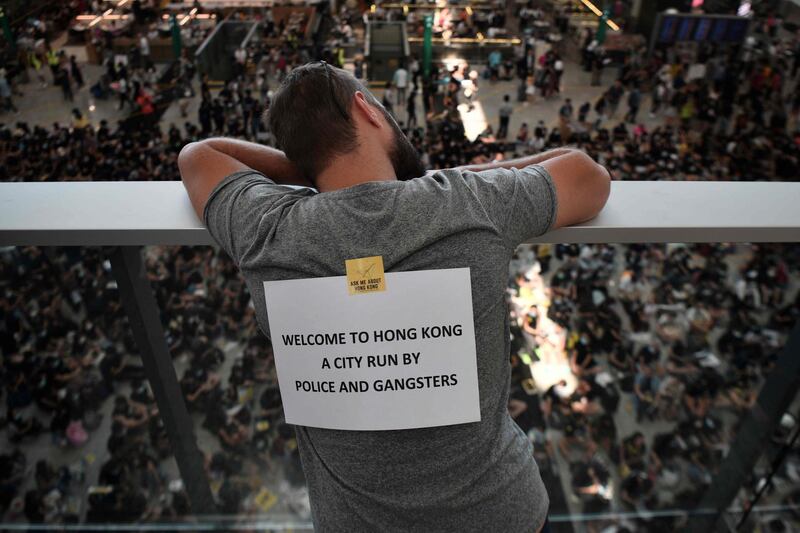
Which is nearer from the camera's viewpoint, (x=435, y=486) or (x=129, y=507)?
(x=435, y=486)

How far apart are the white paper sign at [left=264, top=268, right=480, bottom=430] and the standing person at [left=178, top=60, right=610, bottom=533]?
2 cm

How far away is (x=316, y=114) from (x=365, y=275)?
12.7 inches

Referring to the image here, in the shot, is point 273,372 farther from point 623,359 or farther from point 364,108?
point 623,359

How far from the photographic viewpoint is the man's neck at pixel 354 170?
1.07 m

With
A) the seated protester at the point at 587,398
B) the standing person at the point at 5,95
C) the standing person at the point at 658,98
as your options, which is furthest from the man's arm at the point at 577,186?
the standing person at the point at 5,95

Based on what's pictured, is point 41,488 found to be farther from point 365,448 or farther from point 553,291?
point 553,291

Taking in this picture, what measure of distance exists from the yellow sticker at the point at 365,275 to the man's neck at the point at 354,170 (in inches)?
7.3

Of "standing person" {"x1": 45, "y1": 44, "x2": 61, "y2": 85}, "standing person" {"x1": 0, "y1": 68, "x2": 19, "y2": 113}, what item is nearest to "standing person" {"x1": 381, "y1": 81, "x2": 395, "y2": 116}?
"standing person" {"x1": 45, "y1": 44, "x2": 61, "y2": 85}

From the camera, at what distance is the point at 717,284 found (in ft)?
15.8

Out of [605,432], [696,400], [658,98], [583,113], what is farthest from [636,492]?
[658,98]

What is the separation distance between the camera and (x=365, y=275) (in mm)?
958

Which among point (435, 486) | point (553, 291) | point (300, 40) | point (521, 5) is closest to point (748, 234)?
point (435, 486)

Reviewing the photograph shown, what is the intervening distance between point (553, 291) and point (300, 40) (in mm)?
13699

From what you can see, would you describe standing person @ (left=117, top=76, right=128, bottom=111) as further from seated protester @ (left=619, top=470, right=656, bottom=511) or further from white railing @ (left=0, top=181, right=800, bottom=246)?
seated protester @ (left=619, top=470, right=656, bottom=511)
